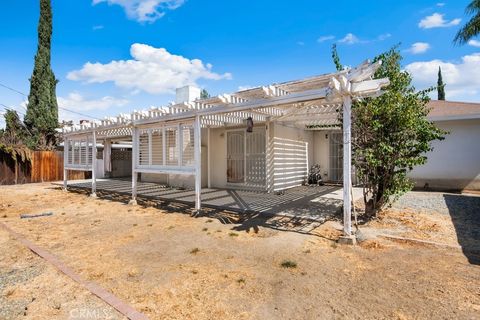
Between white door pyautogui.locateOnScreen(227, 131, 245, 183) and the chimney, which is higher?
the chimney

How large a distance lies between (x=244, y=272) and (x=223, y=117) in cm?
712

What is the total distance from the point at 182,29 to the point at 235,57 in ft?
10.7

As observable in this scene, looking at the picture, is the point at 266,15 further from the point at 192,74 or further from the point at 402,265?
the point at 192,74

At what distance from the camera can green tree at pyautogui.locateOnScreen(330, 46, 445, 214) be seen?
536cm

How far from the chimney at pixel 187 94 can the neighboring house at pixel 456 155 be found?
9914 millimetres

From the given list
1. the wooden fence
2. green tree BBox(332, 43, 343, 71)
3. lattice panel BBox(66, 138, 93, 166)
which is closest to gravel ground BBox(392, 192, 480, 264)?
green tree BBox(332, 43, 343, 71)

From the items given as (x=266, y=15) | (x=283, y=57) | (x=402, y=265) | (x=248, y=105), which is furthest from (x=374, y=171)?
(x=266, y=15)

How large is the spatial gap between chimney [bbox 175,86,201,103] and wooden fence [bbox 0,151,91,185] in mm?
9747

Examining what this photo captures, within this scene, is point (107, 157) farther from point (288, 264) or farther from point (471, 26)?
point (471, 26)

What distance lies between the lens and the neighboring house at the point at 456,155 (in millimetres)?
9945

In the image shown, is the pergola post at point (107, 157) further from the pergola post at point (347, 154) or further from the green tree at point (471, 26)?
the green tree at point (471, 26)

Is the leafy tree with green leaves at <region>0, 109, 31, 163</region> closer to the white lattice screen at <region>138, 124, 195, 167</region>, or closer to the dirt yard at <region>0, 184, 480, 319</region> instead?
the white lattice screen at <region>138, 124, 195, 167</region>

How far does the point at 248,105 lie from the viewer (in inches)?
237

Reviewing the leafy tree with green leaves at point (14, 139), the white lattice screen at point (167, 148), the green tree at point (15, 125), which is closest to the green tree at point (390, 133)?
the white lattice screen at point (167, 148)
